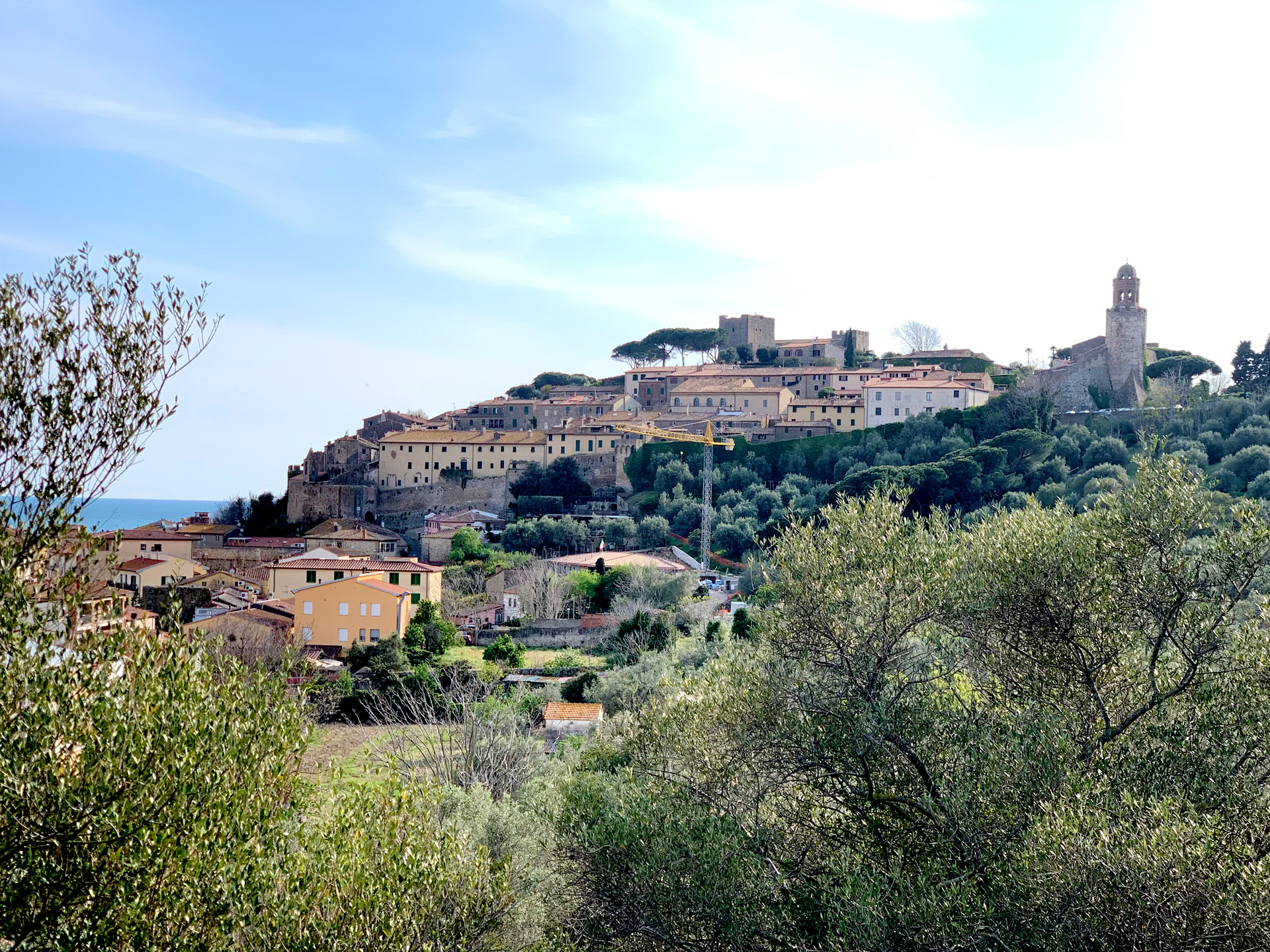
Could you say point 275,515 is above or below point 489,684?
above

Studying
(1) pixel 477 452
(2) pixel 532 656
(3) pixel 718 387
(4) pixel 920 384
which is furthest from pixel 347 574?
(4) pixel 920 384

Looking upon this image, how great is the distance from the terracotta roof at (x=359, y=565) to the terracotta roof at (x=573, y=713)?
58.3 feet

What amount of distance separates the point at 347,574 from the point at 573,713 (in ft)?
64.8

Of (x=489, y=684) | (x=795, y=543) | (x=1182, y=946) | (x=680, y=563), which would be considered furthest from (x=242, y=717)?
(x=680, y=563)

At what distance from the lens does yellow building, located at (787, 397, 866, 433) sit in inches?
2768

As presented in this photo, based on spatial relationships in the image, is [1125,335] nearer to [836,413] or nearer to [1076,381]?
[1076,381]

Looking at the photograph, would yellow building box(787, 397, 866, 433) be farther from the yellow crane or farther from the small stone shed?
the small stone shed

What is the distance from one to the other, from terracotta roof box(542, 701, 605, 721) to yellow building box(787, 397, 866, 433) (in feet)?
137

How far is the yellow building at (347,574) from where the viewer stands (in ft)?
156

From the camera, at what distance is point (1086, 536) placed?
38.0 feet

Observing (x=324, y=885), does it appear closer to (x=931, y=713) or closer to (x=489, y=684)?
(x=931, y=713)

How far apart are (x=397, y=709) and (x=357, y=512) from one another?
3921 centimetres

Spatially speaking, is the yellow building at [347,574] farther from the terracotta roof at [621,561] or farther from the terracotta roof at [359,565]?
the terracotta roof at [621,561]

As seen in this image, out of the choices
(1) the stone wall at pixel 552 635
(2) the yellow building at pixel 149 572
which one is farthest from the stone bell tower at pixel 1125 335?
(2) the yellow building at pixel 149 572
